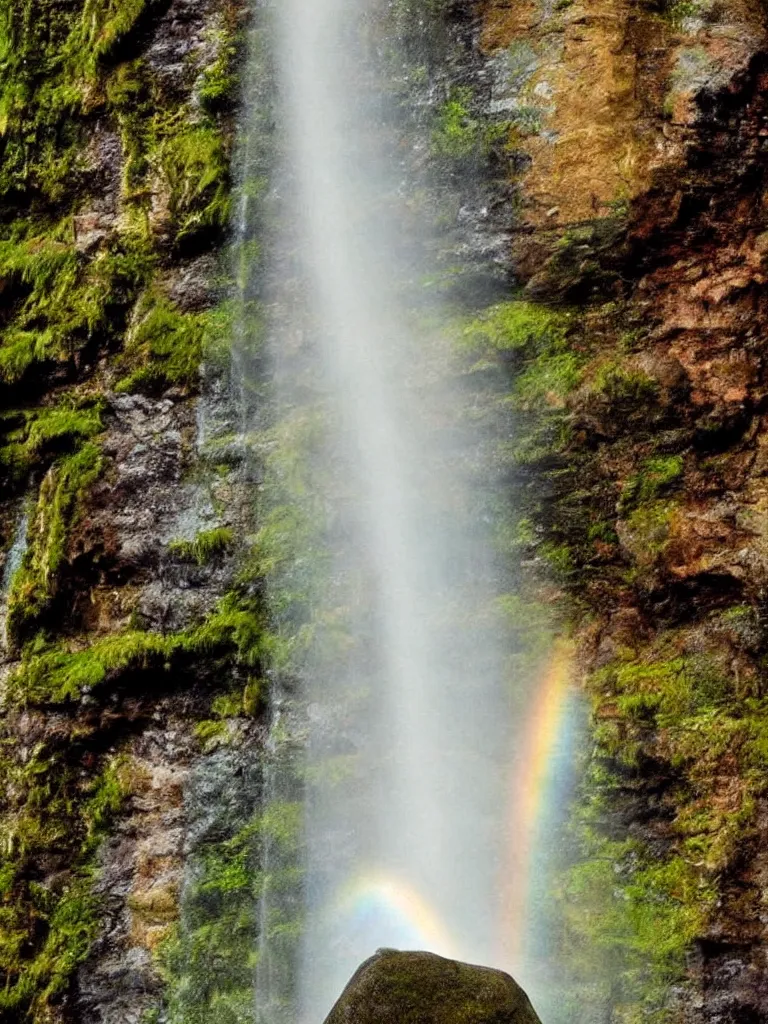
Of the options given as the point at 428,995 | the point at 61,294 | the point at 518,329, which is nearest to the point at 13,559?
the point at 61,294

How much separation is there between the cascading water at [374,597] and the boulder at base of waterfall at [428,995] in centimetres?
208

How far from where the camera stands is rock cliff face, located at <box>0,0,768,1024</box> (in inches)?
253

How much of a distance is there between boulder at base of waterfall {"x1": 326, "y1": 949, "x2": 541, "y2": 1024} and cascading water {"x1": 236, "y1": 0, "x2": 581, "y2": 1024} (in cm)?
208

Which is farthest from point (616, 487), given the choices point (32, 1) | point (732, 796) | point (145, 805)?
point (32, 1)

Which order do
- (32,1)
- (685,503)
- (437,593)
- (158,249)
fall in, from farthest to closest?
(32,1) → (158,249) → (437,593) → (685,503)

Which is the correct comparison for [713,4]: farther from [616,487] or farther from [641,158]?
[616,487]

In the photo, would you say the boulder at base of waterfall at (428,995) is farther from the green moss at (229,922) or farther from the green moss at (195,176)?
the green moss at (195,176)

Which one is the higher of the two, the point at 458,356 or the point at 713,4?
the point at 713,4

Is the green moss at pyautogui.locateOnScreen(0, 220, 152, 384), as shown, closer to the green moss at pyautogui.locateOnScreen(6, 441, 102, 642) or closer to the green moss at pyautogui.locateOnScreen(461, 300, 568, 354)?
the green moss at pyautogui.locateOnScreen(6, 441, 102, 642)

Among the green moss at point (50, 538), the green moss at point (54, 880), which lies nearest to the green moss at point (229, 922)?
the green moss at point (54, 880)

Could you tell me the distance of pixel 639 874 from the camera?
20.8 ft

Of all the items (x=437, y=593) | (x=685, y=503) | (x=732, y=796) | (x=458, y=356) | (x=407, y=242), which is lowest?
(x=732, y=796)

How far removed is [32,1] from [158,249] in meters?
2.95

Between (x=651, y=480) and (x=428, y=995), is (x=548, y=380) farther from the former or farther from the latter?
(x=428, y=995)
